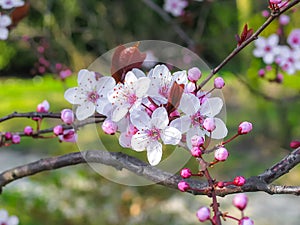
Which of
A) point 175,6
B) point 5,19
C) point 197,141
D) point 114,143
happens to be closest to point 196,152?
point 197,141

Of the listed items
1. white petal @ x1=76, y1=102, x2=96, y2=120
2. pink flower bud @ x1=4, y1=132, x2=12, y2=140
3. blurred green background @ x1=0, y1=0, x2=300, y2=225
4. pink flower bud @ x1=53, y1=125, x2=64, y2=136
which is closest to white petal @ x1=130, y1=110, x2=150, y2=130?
white petal @ x1=76, y1=102, x2=96, y2=120

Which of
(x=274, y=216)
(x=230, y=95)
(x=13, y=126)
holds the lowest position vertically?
(x=13, y=126)

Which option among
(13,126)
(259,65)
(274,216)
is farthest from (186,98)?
(13,126)

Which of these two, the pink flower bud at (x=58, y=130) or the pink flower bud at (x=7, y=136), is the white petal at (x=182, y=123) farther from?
the pink flower bud at (x=7, y=136)

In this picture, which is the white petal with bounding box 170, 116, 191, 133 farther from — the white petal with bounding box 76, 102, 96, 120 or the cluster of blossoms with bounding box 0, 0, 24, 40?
the cluster of blossoms with bounding box 0, 0, 24, 40

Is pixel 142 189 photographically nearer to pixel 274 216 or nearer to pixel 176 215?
pixel 176 215

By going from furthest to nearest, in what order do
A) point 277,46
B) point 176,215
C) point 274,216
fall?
point 274,216, point 176,215, point 277,46
